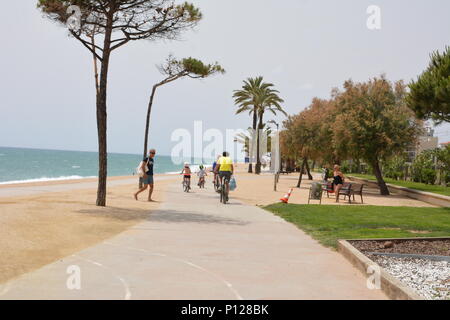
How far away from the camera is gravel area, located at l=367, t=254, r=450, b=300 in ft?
19.1

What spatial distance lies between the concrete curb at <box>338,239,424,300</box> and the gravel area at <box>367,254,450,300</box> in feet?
1.24

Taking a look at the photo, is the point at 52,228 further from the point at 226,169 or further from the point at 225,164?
the point at 225,164

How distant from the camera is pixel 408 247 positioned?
884 cm

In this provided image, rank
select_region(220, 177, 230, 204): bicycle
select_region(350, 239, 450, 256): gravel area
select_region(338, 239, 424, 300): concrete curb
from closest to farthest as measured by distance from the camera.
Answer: select_region(338, 239, 424, 300): concrete curb < select_region(350, 239, 450, 256): gravel area < select_region(220, 177, 230, 204): bicycle

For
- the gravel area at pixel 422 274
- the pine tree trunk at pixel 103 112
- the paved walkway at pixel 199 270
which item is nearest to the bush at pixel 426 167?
the pine tree trunk at pixel 103 112

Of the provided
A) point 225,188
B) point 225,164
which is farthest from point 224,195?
point 225,164

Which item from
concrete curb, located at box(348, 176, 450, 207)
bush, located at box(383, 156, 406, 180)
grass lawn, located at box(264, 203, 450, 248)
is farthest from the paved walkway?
bush, located at box(383, 156, 406, 180)

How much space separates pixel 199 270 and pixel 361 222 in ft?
24.0

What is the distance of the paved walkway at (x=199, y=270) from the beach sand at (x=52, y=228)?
0.37 metres

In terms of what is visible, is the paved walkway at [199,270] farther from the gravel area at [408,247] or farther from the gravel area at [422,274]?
the gravel area at [408,247]

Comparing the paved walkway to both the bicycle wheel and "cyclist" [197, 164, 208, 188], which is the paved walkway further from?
"cyclist" [197, 164, 208, 188]

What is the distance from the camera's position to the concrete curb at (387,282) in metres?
5.06
